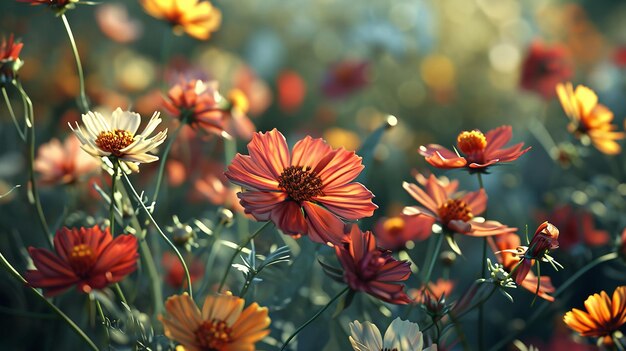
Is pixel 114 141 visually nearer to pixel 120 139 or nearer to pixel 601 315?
pixel 120 139

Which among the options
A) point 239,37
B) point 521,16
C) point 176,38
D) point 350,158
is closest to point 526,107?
point 521,16

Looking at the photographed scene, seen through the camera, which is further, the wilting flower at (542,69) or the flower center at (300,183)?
the wilting flower at (542,69)

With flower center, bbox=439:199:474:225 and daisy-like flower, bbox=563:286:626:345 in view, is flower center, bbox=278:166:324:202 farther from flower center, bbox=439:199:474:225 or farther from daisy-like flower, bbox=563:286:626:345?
daisy-like flower, bbox=563:286:626:345

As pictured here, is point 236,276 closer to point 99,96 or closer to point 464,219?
point 464,219

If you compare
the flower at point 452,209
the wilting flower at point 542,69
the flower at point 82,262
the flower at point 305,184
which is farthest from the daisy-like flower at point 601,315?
the wilting flower at point 542,69

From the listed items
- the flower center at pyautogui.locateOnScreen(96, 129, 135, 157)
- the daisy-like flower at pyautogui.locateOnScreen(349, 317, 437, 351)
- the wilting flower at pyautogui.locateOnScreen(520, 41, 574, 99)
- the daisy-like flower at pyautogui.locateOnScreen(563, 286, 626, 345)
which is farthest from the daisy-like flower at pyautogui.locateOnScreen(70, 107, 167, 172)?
the wilting flower at pyautogui.locateOnScreen(520, 41, 574, 99)

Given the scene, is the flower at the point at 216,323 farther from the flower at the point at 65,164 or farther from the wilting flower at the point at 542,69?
the wilting flower at the point at 542,69
